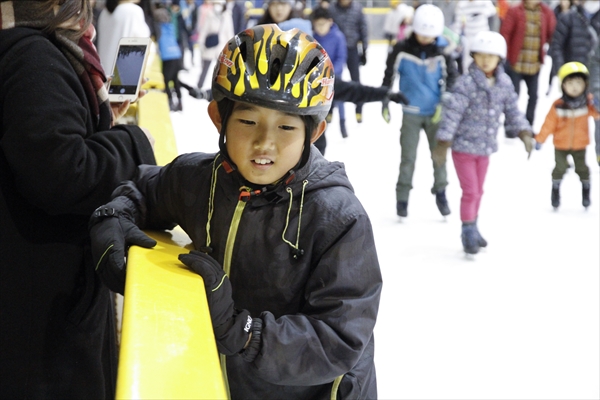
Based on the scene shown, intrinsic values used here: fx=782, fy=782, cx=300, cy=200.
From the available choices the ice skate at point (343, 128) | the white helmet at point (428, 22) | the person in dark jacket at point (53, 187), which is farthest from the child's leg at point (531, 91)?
the person in dark jacket at point (53, 187)

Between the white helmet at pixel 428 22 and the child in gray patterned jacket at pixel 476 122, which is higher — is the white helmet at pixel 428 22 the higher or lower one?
the higher one

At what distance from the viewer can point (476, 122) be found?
575 cm

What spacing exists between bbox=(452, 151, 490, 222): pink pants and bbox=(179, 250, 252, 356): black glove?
14.8ft

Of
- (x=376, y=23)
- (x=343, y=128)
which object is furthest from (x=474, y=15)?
(x=376, y=23)

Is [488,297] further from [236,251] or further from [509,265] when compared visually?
[236,251]

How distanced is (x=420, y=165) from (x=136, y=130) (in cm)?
663

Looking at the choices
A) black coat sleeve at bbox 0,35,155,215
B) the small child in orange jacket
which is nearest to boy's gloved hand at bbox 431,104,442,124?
the small child in orange jacket

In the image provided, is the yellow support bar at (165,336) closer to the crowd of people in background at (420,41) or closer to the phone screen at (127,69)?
the phone screen at (127,69)

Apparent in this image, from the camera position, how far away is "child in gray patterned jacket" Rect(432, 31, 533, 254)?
574 cm

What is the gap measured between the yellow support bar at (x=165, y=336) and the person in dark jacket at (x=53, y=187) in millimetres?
477

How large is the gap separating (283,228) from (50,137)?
61 cm

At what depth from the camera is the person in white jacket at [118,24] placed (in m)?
6.45

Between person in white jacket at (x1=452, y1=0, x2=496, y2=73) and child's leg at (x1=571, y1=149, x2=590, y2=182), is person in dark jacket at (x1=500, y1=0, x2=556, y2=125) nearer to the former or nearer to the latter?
person in white jacket at (x1=452, y1=0, x2=496, y2=73)

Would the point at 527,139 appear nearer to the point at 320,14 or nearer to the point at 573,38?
the point at 320,14
